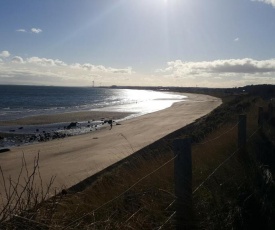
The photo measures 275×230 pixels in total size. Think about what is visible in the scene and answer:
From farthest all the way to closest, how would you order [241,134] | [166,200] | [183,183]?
[241,134], [166,200], [183,183]

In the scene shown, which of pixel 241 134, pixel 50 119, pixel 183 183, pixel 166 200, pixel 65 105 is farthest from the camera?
pixel 65 105

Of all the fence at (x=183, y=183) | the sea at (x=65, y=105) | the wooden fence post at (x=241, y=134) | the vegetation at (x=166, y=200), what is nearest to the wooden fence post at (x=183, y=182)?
the fence at (x=183, y=183)

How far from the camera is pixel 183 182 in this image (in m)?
4.30

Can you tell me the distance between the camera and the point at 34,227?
120 inches

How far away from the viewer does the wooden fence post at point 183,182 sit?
4.25 m

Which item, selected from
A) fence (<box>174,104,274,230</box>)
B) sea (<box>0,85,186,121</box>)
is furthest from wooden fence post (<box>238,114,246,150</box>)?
sea (<box>0,85,186,121</box>)

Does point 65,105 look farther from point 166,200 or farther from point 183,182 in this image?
point 183,182

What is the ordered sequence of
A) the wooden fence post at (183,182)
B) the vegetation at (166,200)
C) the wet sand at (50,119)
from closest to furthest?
the vegetation at (166,200)
the wooden fence post at (183,182)
the wet sand at (50,119)

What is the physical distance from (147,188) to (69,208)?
3.98 feet

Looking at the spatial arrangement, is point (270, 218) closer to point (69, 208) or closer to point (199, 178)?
point (199, 178)

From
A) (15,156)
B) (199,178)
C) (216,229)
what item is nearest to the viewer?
(216,229)

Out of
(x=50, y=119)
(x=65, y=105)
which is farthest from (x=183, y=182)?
(x=65, y=105)

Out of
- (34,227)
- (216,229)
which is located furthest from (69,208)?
(216,229)

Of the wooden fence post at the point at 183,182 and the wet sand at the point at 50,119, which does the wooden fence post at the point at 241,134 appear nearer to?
the wooden fence post at the point at 183,182
